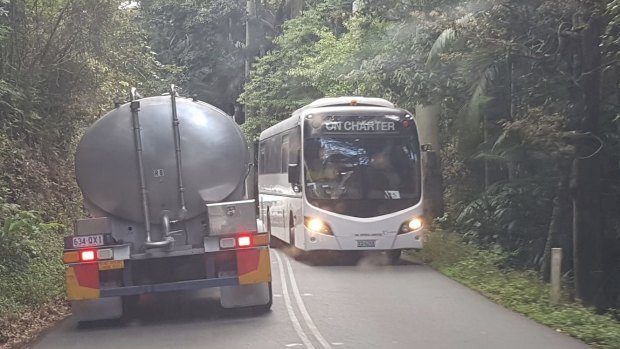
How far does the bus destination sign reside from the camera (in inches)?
687

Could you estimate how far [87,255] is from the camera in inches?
438

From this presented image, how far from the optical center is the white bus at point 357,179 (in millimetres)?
17000

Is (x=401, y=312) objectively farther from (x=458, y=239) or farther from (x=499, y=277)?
(x=458, y=239)

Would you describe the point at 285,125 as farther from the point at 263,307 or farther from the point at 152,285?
the point at 152,285

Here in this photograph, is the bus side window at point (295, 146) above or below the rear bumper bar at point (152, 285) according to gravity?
above

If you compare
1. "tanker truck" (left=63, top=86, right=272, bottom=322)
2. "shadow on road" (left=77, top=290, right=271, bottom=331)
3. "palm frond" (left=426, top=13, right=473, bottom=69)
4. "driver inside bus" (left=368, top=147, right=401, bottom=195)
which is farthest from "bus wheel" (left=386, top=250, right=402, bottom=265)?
"tanker truck" (left=63, top=86, right=272, bottom=322)

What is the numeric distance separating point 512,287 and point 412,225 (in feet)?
12.0

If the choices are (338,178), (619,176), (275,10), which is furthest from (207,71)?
(619,176)

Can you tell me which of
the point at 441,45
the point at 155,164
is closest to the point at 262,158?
the point at 441,45

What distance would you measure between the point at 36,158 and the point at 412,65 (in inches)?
345

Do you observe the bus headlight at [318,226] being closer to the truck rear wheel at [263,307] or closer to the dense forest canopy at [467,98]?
the dense forest canopy at [467,98]

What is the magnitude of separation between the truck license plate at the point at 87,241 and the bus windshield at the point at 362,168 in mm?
6619

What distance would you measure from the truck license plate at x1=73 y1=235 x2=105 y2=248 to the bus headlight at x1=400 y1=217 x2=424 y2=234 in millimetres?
7392

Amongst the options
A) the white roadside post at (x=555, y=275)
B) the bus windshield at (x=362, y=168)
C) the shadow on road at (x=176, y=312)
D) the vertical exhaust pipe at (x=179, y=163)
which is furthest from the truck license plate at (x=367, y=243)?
the vertical exhaust pipe at (x=179, y=163)
